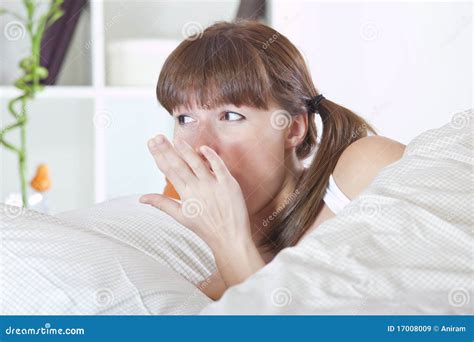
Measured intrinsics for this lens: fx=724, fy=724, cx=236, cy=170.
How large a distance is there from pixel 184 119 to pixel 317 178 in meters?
0.22

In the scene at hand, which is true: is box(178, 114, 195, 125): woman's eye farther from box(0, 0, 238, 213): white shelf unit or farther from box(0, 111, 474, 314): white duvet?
box(0, 0, 238, 213): white shelf unit

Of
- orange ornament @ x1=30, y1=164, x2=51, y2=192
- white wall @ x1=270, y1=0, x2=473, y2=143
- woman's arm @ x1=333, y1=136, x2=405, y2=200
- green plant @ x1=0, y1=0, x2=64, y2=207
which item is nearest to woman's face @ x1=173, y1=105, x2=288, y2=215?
woman's arm @ x1=333, y1=136, x2=405, y2=200

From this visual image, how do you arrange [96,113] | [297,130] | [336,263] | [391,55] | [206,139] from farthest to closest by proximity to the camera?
[391,55] → [96,113] → [297,130] → [206,139] → [336,263]

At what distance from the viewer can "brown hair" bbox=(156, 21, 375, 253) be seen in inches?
41.9

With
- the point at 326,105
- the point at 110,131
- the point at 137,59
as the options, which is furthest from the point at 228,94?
Answer: the point at 110,131

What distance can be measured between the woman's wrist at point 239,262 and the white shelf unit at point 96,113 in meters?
1.58

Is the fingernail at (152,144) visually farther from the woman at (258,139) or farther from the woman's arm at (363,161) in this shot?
the woman's arm at (363,161)

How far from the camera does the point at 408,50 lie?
2576 mm

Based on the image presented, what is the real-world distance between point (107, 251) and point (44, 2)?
194cm

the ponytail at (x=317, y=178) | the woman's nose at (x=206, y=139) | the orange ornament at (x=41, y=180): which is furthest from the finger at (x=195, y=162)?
the orange ornament at (x=41, y=180)

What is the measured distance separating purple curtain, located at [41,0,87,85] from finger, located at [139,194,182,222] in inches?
58.8

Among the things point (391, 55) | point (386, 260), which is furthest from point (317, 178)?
point (391, 55)

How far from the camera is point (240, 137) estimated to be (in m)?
1.06

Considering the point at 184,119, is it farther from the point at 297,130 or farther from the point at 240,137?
the point at 297,130
